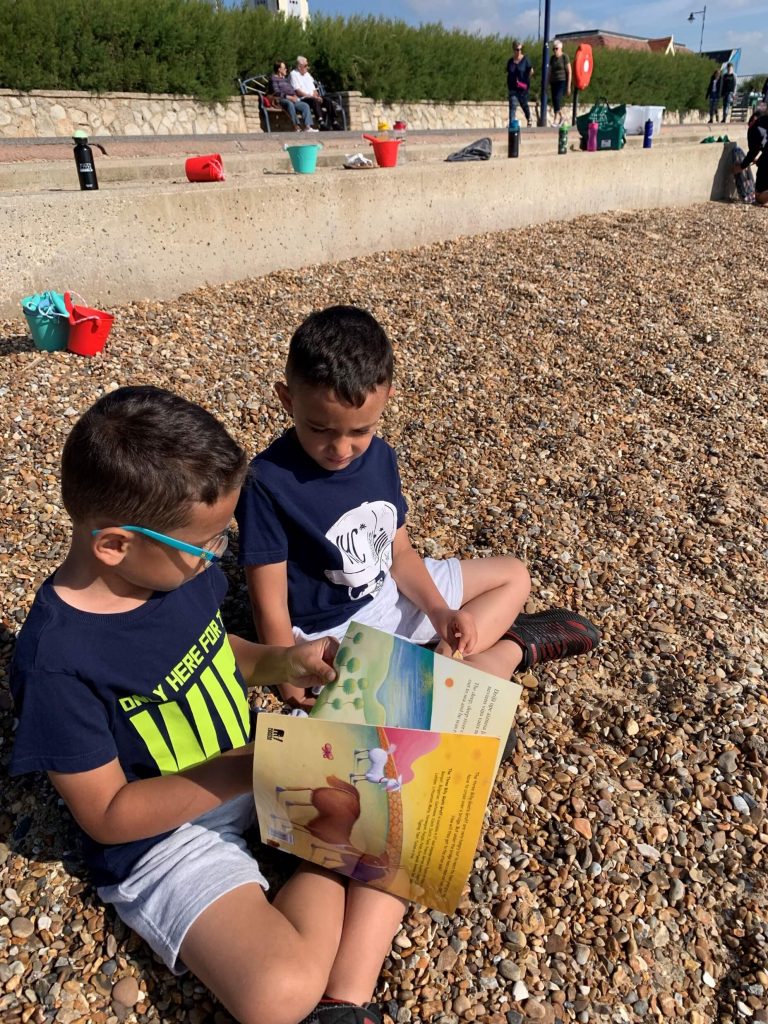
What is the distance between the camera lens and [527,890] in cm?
173

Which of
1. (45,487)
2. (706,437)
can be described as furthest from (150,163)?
(706,437)

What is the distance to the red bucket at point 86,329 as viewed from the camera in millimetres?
3768

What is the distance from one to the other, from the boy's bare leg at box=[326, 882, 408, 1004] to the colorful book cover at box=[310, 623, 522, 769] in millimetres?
357

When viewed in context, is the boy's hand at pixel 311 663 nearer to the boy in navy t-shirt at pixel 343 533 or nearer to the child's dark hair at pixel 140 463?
the boy in navy t-shirt at pixel 343 533

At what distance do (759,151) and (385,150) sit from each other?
7.23 metres

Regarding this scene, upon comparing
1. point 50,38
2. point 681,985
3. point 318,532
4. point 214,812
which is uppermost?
point 50,38

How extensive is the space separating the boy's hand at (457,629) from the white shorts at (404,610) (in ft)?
0.43

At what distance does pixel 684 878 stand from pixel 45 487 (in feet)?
8.46

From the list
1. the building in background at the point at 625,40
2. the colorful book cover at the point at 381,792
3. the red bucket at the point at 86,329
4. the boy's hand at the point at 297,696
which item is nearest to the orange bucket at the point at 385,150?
the red bucket at the point at 86,329

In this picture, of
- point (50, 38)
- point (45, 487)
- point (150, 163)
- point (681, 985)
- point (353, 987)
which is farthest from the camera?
point (50, 38)

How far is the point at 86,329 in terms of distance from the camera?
379cm

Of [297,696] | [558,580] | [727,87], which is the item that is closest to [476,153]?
[558,580]

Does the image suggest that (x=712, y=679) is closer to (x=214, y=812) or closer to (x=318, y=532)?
(x=318, y=532)

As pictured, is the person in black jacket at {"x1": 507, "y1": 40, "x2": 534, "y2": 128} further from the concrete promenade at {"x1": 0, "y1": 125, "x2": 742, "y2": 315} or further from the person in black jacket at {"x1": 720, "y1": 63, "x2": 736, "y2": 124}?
the person in black jacket at {"x1": 720, "y1": 63, "x2": 736, "y2": 124}
